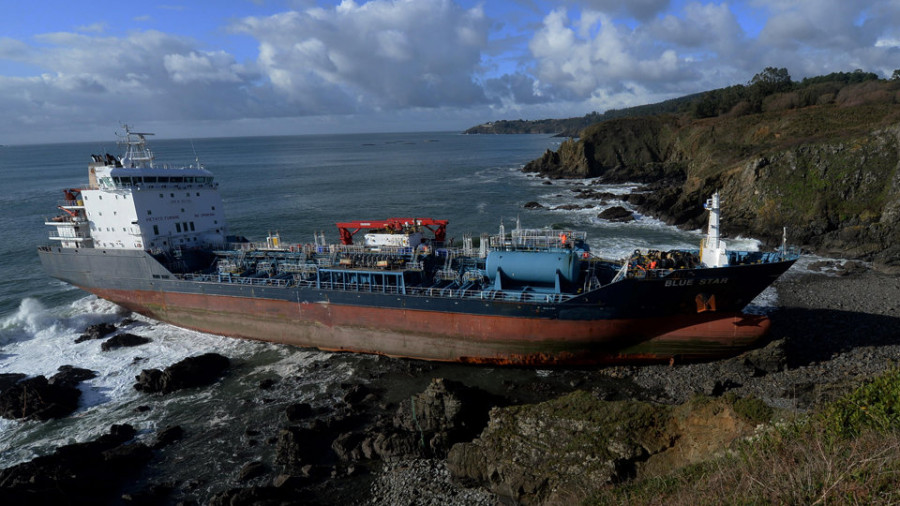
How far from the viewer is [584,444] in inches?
470

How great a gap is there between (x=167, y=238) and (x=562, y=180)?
67.4m

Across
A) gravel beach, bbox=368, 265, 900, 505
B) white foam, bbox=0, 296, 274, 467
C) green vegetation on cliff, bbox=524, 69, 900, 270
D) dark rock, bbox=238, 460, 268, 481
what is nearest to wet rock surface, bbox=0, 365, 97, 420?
white foam, bbox=0, 296, 274, 467

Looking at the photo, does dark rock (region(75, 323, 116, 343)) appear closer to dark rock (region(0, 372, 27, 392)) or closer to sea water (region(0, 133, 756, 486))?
sea water (region(0, 133, 756, 486))

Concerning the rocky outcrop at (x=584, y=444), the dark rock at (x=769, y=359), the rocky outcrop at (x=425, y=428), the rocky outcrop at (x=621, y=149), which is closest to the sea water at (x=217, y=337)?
the rocky outcrop at (x=425, y=428)

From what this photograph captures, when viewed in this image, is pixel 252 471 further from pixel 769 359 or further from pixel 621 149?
pixel 621 149

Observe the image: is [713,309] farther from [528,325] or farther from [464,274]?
[464,274]

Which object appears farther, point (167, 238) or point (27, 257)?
point (27, 257)

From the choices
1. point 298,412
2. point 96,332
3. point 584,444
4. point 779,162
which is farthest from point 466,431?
point 779,162

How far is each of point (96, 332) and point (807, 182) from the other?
56.1 m

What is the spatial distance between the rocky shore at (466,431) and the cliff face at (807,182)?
1545 centimetres

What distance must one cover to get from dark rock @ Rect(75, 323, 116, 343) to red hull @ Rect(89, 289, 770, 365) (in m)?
7.14

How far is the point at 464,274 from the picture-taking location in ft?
75.4

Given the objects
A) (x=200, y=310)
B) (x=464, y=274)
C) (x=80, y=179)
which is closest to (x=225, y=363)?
(x=200, y=310)

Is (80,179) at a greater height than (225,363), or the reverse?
(80,179)
